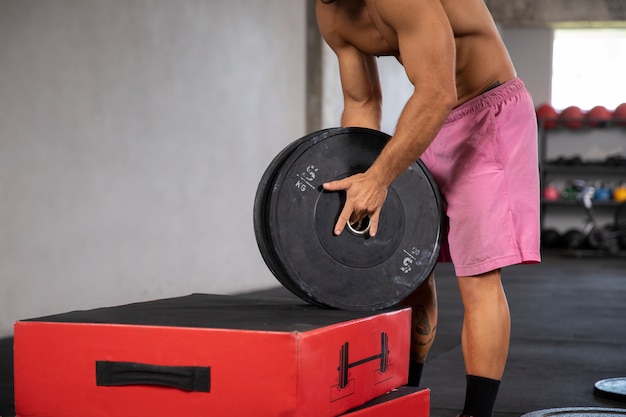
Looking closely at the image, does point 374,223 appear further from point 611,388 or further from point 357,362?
point 611,388

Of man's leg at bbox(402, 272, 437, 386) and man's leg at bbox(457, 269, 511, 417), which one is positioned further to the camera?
man's leg at bbox(402, 272, 437, 386)

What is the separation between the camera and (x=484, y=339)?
1.68 metres

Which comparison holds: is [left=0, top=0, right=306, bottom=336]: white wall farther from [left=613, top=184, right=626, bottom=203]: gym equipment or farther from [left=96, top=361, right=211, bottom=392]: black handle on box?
[left=613, top=184, right=626, bottom=203]: gym equipment

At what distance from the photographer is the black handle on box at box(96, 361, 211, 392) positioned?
1.30 m

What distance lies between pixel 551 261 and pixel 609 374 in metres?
4.84

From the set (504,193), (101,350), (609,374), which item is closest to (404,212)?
(504,193)

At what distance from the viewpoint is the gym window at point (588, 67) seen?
883cm

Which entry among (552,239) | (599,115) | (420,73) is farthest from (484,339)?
(599,115)

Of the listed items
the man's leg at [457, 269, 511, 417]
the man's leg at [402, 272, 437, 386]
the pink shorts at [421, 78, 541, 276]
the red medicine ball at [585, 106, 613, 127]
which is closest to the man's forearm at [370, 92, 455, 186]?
the pink shorts at [421, 78, 541, 276]

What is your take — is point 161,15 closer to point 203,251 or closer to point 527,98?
point 203,251

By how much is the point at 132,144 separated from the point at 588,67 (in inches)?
260

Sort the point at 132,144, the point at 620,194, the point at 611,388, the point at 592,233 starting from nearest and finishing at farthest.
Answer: the point at 611,388
the point at 132,144
the point at 592,233
the point at 620,194

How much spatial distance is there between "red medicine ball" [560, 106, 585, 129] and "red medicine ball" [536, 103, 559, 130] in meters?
0.08

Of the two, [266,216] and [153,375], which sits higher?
[266,216]
